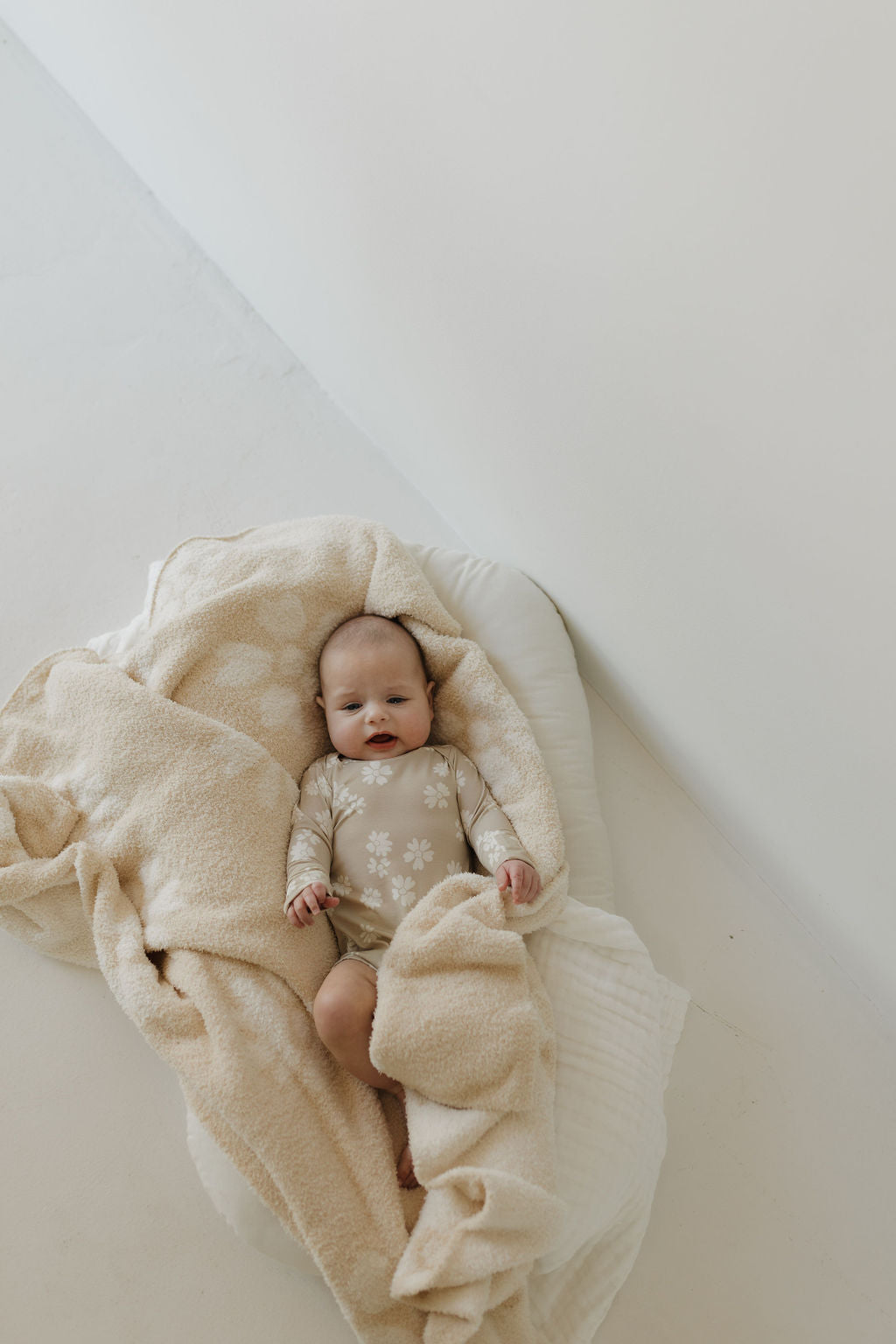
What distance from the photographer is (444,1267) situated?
104cm

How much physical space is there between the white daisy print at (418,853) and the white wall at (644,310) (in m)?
0.47

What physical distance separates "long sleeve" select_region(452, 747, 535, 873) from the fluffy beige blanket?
0.02 m

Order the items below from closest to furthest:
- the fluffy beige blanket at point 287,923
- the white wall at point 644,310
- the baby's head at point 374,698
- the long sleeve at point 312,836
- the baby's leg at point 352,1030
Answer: the white wall at point 644,310 → the fluffy beige blanket at point 287,923 → the baby's leg at point 352,1030 → the long sleeve at point 312,836 → the baby's head at point 374,698

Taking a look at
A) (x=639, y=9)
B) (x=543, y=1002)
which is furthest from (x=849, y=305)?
(x=543, y=1002)

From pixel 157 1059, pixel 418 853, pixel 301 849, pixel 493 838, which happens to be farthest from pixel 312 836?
pixel 157 1059

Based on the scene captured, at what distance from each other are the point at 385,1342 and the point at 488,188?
1401 mm

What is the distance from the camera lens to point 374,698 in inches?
56.8

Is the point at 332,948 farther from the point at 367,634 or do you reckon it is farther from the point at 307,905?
the point at 367,634

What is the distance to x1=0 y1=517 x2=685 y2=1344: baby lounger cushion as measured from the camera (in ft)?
3.63

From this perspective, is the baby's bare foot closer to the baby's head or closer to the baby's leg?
the baby's leg

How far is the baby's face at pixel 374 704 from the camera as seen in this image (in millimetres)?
1426

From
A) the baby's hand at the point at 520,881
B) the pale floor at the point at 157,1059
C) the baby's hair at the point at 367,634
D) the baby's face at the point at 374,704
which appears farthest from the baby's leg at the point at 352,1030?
the baby's hair at the point at 367,634

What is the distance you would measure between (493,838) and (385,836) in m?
0.16

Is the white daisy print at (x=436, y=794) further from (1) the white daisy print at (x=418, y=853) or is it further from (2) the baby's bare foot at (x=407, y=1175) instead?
(2) the baby's bare foot at (x=407, y=1175)
